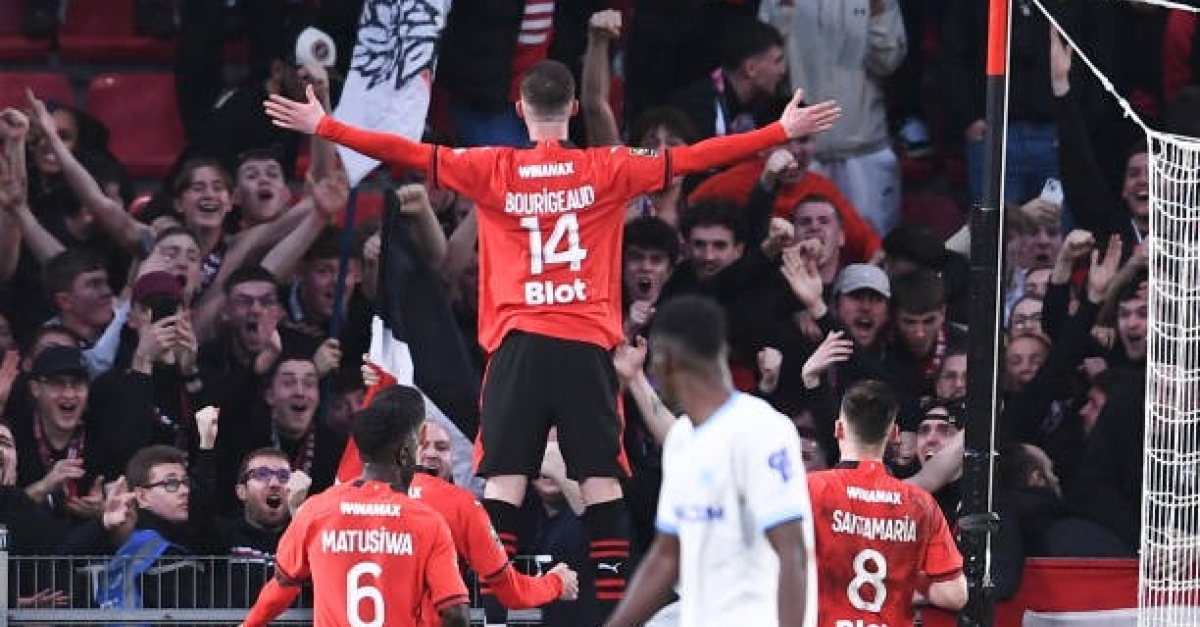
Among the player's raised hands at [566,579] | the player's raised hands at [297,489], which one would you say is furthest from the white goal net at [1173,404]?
the player's raised hands at [297,489]

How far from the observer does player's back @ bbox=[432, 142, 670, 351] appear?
11539mm

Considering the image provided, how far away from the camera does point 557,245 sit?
37.9 feet

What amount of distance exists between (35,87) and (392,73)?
311 centimetres

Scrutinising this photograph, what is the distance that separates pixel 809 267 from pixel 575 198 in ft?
7.60

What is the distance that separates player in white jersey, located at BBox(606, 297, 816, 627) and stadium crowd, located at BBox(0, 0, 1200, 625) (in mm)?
3165

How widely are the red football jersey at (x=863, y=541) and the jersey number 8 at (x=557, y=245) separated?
5.22 ft

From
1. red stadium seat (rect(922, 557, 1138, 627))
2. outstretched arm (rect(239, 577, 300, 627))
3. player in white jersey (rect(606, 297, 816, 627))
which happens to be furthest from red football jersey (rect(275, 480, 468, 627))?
red stadium seat (rect(922, 557, 1138, 627))

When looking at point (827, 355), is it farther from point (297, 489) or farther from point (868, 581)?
Answer: point (868, 581)

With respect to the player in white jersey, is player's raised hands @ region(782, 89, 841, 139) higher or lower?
higher

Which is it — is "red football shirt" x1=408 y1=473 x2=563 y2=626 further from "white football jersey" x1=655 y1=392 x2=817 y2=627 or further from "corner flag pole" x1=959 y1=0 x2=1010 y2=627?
"white football jersey" x1=655 y1=392 x2=817 y2=627

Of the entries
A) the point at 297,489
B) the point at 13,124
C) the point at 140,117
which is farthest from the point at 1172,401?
→ the point at 140,117

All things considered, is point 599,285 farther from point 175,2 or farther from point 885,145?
point 175,2

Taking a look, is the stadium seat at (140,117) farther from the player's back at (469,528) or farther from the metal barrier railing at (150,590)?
the player's back at (469,528)

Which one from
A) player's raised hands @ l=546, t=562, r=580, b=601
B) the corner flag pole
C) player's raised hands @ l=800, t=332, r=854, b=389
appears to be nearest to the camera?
player's raised hands @ l=546, t=562, r=580, b=601
